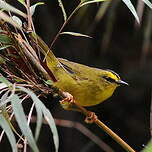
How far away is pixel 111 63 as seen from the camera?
16.7 ft

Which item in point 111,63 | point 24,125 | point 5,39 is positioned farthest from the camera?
point 111,63

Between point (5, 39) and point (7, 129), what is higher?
point (5, 39)

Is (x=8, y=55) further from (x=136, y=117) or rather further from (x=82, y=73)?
(x=136, y=117)

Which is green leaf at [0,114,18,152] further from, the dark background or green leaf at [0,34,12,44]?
the dark background

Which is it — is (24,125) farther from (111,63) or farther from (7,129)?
(111,63)

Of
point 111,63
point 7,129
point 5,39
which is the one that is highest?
point 5,39

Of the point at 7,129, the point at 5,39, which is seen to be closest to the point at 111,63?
the point at 5,39

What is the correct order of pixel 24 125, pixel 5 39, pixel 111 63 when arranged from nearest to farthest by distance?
pixel 24 125, pixel 5 39, pixel 111 63

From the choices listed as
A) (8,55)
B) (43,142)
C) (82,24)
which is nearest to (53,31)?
(82,24)

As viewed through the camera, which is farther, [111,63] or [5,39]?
[111,63]

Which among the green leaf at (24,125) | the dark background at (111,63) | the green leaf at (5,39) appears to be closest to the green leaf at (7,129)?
the green leaf at (24,125)

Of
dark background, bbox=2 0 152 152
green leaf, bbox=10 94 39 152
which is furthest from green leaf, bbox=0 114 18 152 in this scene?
dark background, bbox=2 0 152 152

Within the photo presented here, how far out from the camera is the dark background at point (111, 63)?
4.78 m

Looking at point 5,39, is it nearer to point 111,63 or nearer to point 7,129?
point 7,129
